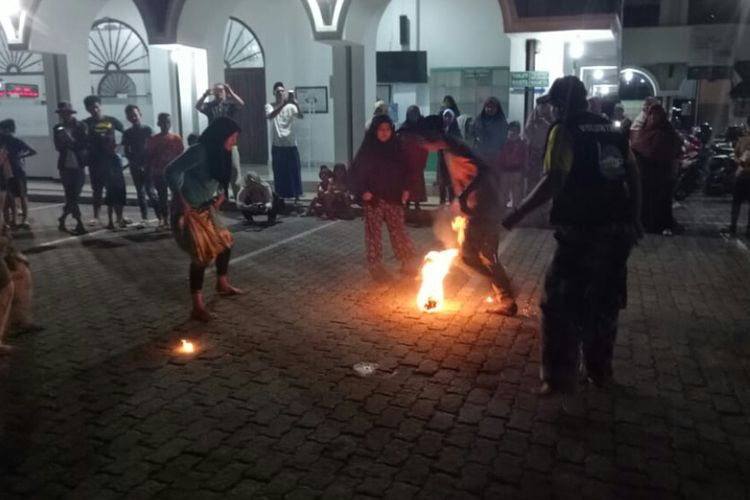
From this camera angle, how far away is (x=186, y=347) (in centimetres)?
591

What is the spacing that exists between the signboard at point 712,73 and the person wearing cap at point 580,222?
83.8 ft

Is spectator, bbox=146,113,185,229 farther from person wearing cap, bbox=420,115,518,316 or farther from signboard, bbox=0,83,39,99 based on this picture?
signboard, bbox=0,83,39,99

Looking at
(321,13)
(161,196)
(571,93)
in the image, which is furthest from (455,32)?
(571,93)

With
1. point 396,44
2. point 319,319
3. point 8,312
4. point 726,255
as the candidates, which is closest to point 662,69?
point 396,44

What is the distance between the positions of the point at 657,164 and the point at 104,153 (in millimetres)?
8601

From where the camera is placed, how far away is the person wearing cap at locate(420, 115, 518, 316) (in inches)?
258

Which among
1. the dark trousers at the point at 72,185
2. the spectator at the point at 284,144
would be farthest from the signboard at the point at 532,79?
the dark trousers at the point at 72,185

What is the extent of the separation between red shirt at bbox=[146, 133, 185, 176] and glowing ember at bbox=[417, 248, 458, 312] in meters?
5.62

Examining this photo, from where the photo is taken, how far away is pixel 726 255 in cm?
931

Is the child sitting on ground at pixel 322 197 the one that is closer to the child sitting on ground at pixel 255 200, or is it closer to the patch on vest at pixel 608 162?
the child sitting on ground at pixel 255 200

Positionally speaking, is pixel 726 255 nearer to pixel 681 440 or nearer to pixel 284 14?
pixel 681 440

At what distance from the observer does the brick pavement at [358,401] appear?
3.84m

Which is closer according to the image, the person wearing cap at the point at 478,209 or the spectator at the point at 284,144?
the person wearing cap at the point at 478,209

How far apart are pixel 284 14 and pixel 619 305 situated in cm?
1552
